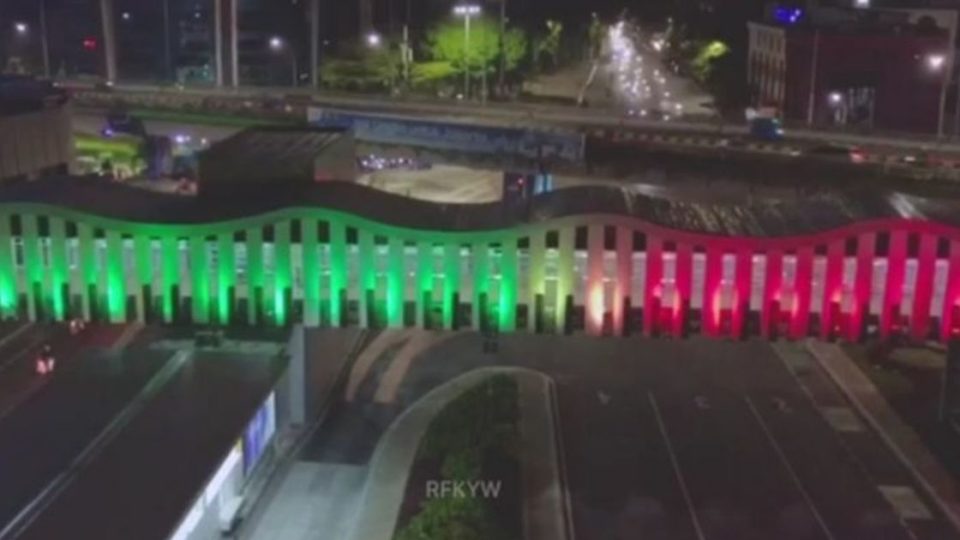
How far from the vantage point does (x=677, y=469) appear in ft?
86.9

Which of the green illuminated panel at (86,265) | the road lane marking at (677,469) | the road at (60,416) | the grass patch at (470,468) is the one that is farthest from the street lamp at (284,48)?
the green illuminated panel at (86,265)

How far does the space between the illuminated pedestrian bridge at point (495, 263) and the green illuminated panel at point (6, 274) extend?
42mm

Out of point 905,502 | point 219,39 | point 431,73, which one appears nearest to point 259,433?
point 905,502

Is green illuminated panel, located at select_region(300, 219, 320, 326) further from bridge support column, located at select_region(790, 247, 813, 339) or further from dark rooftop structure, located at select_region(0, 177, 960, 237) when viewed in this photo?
bridge support column, located at select_region(790, 247, 813, 339)

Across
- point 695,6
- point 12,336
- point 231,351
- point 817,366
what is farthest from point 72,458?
point 695,6

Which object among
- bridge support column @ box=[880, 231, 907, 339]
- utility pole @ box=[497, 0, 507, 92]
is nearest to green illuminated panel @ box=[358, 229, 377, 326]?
bridge support column @ box=[880, 231, 907, 339]

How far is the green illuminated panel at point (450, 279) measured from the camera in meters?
24.0

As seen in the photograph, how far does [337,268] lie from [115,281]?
4373 mm

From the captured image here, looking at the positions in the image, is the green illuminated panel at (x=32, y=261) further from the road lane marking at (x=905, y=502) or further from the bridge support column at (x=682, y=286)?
the road lane marking at (x=905, y=502)

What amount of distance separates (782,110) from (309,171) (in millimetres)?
36534

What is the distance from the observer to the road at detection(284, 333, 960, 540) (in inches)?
951

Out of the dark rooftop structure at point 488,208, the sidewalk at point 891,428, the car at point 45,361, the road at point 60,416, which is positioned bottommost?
the sidewalk at point 891,428

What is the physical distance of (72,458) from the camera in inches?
789

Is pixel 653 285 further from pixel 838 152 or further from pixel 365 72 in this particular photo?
pixel 365 72
